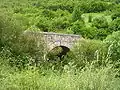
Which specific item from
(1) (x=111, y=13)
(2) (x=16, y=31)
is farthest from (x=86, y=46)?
(1) (x=111, y=13)

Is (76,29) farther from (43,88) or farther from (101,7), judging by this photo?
(43,88)

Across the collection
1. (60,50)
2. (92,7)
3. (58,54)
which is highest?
(60,50)

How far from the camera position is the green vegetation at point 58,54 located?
864 cm

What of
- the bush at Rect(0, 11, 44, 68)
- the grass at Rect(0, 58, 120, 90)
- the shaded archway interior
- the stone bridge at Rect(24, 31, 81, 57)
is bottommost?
the shaded archway interior

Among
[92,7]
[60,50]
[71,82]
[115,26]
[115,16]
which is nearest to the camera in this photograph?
[71,82]

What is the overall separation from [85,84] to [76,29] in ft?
95.5

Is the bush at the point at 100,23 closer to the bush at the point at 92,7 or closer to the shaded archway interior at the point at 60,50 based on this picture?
the bush at the point at 92,7

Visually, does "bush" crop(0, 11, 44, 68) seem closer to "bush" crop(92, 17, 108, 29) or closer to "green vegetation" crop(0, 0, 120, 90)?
"green vegetation" crop(0, 0, 120, 90)

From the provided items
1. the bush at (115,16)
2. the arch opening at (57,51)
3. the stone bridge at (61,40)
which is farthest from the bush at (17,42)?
the bush at (115,16)

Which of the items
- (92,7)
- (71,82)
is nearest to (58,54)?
(71,82)

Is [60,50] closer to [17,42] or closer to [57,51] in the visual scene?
[57,51]

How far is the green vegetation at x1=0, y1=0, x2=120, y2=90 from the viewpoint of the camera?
8641 millimetres

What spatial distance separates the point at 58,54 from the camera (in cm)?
2531

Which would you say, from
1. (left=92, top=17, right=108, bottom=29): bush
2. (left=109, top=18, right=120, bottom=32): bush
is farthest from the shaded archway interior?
(left=92, top=17, right=108, bottom=29): bush
